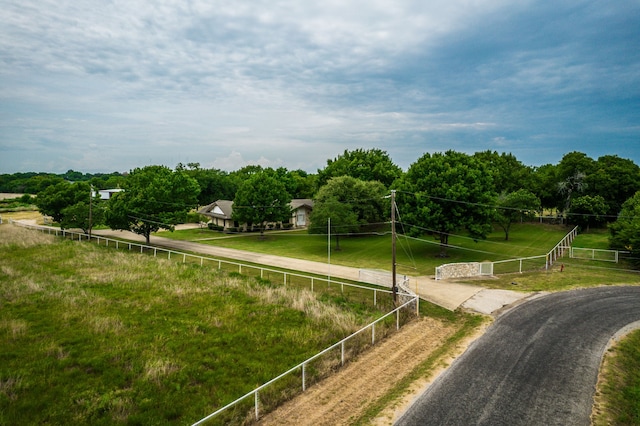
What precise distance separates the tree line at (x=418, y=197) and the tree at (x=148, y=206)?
129mm

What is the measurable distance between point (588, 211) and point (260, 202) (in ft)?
163

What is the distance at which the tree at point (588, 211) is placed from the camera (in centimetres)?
5531

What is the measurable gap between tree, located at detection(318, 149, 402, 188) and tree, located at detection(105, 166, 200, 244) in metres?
29.0

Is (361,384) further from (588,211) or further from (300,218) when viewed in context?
(300,218)

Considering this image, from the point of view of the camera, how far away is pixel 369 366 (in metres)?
15.7

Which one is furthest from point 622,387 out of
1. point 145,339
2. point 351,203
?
point 351,203

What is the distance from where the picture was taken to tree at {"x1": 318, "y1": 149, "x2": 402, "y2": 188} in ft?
227

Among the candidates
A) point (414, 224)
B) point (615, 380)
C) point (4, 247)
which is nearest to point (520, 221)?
point (414, 224)

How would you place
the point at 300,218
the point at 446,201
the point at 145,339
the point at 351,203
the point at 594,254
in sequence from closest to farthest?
the point at 145,339
the point at 594,254
the point at 446,201
the point at 351,203
the point at 300,218

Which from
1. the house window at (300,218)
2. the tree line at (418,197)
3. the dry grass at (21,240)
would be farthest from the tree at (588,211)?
the dry grass at (21,240)

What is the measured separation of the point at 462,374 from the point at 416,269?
70.2ft

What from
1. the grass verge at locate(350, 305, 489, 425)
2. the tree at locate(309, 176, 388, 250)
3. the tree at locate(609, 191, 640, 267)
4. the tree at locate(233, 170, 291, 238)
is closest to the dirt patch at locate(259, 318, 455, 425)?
the grass verge at locate(350, 305, 489, 425)

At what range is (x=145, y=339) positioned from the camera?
18172mm

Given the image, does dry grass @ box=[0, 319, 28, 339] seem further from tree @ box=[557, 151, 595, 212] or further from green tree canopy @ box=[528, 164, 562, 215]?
tree @ box=[557, 151, 595, 212]
